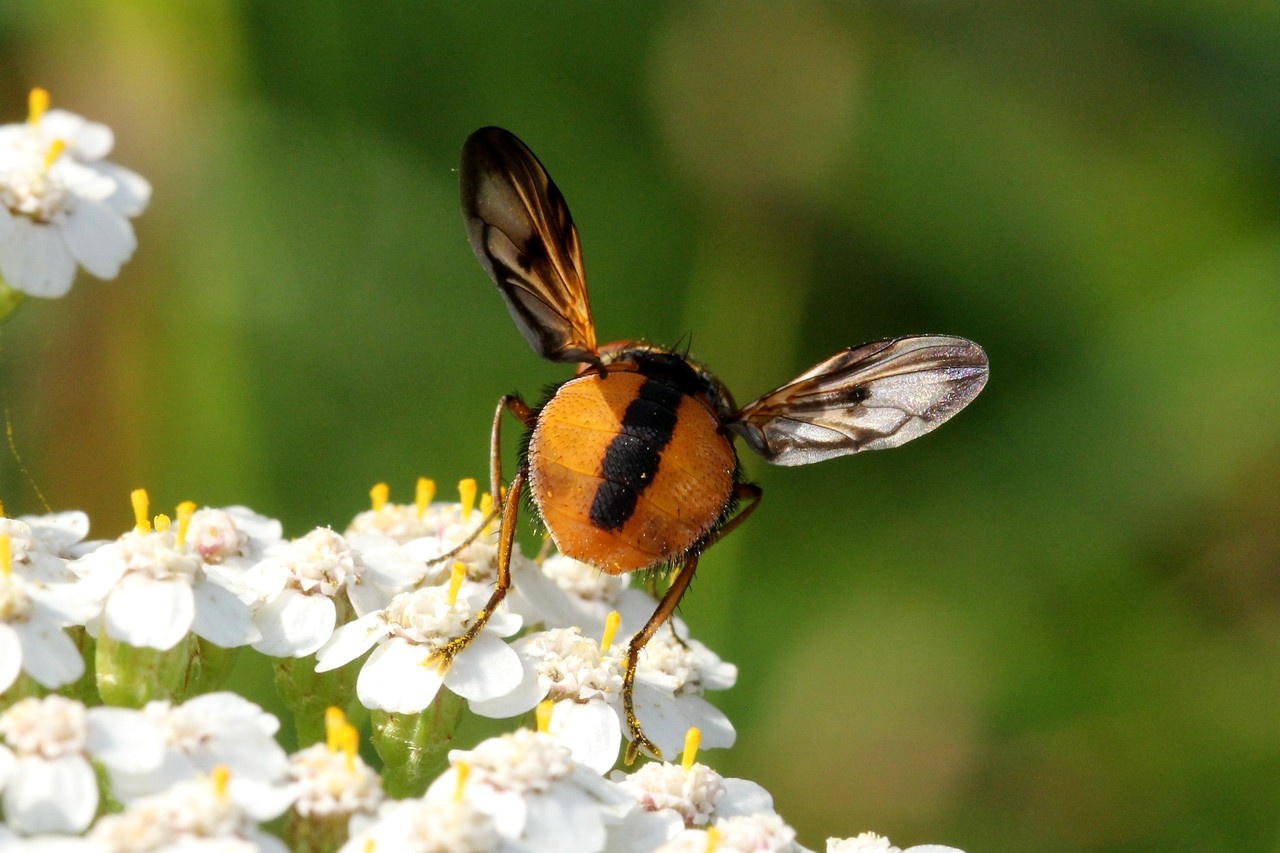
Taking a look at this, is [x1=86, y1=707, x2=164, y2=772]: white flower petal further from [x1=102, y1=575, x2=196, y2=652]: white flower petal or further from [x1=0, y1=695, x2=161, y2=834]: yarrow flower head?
[x1=102, y1=575, x2=196, y2=652]: white flower petal

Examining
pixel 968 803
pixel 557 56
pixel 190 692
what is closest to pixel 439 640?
pixel 190 692

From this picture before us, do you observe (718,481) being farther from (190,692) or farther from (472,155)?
(190,692)

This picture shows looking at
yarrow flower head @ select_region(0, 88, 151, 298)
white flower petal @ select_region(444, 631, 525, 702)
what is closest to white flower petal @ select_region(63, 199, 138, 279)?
yarrow flower head @ select_region(0, 88, 151, 298)

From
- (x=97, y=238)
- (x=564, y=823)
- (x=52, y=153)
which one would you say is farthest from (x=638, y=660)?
(x=52, y=153)

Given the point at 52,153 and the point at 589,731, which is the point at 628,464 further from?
the point at 52,153

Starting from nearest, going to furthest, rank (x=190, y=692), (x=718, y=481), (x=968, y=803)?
(x=190, y=692), (x=718, y=481), (x=968, y=803)

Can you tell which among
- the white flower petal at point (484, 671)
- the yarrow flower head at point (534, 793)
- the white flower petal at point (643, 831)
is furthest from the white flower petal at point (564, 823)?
the white flower petal at point (484, 671)
